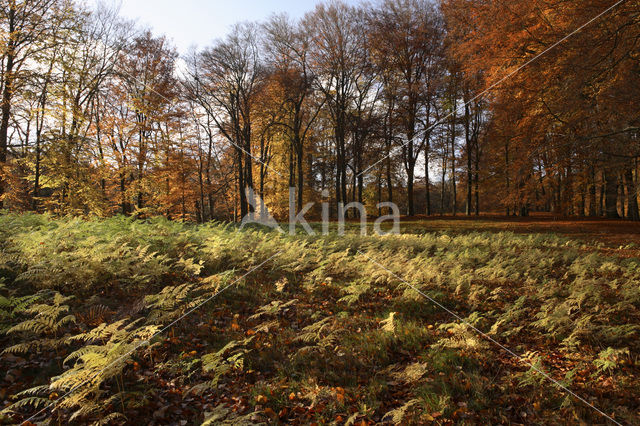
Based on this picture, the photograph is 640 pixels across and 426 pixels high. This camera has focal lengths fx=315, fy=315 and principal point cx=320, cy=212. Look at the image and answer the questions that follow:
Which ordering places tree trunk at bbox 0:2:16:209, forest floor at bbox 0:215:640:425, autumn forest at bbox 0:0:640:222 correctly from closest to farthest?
forest floor at bbox 0:215:640:425 < autumn forest at bbox 0:0:640:222 < tree trunk at bbox 0:2:16:209

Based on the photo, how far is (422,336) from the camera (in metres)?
4.75

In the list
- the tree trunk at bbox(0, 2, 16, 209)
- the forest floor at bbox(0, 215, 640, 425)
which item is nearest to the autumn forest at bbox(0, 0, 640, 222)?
the tree trunk at bbox(0, 2, 16, 209)

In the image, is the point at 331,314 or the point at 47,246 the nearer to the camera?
the point at 331,314

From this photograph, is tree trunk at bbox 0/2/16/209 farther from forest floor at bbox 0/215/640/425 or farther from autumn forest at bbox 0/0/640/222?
forest floor at bbox 0/215/640/425

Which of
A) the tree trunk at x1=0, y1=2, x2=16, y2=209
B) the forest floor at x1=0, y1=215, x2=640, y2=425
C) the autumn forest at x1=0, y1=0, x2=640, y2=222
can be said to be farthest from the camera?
the tree trunk at x1=0, y1=2, x2=16, y2=209

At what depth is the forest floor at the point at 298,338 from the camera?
336 centimetres

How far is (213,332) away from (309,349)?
64.4 inches

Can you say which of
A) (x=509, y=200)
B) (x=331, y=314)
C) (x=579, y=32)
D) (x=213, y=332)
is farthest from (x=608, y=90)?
(x=213, y=332)

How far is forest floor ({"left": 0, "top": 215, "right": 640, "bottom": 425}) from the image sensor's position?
11.0 ft

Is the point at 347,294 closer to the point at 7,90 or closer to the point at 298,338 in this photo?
the point at 298,338

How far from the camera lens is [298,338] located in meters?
4.65

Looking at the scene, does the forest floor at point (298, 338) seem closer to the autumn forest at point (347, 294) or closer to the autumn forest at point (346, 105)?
the autumn forest at point (347, 294)

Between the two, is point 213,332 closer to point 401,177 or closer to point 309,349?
point 309,349

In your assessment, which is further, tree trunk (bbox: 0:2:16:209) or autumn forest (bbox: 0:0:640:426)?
tree trunk (bbox: 0:2:16:209)
